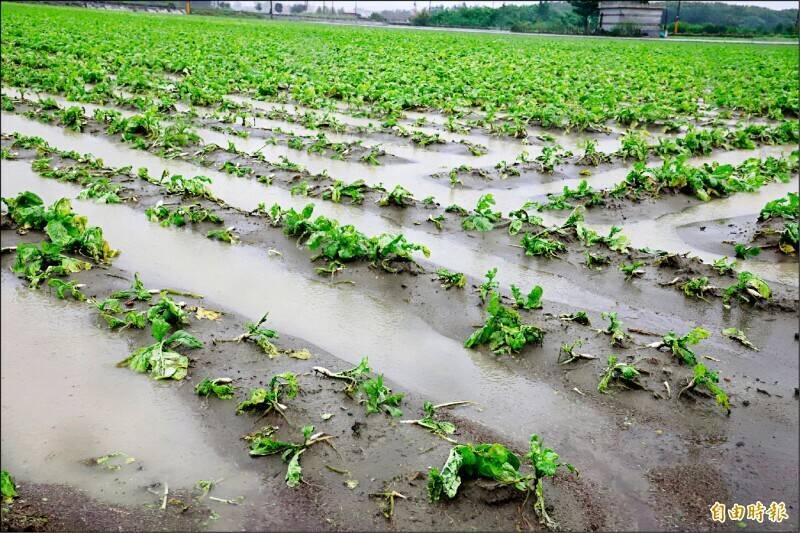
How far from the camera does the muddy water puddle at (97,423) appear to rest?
325 centimetres

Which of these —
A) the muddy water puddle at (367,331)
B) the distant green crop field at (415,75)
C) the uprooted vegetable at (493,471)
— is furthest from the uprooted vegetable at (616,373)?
the distant green crop field at (415,75)

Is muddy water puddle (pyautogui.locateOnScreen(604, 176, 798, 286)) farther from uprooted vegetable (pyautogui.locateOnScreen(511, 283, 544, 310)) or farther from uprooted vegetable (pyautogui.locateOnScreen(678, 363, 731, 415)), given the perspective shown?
uprooted vegetable (pyautogui.locateOnScreen(678, 363, 731, 415))

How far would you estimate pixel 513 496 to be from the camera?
3.17 metres

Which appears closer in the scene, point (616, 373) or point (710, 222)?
point (616, 373)

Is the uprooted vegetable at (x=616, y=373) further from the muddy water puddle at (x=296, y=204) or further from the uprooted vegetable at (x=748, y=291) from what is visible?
the uprooted vegetable at (x=748, y=291)

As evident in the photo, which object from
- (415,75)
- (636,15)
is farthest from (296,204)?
(636,15)

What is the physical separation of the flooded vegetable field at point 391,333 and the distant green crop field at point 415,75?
3.38 metres

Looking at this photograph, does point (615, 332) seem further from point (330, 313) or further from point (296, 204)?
point (296, 204)

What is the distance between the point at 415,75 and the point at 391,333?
45.8ft

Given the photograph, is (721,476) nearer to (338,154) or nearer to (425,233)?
(425,233)

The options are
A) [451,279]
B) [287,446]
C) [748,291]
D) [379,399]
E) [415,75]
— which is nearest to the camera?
[287,446]

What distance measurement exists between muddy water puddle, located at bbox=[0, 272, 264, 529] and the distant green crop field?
9140 mm

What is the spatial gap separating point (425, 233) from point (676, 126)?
7.59 metres

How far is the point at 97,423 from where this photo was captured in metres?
3.68
